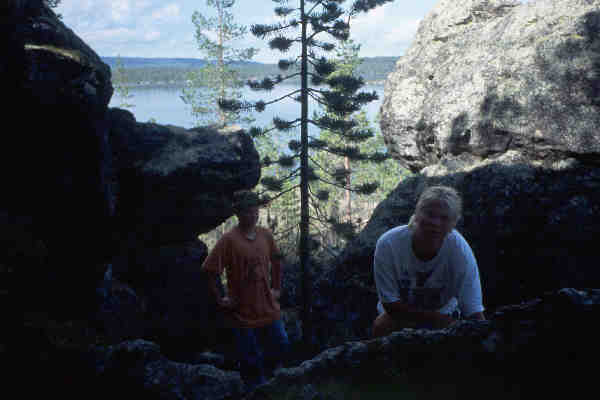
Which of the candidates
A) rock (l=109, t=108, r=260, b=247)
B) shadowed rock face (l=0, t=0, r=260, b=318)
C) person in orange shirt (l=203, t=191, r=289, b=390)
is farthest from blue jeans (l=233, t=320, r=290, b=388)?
rock (l=109, t=108, r=260, b=247)

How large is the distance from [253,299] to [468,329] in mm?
2797

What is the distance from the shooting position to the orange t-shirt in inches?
148

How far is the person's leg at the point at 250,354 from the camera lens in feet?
12.4

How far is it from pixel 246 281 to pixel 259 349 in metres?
0.71

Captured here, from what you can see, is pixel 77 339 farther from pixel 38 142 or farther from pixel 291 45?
pixel 291 45

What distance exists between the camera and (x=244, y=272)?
3779mm

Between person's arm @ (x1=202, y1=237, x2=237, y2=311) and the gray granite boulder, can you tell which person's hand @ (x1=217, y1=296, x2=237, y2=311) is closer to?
person's arm @ (x1=202, y1=237, x2=237, y2=311)

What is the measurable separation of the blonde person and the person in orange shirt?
4.56ft

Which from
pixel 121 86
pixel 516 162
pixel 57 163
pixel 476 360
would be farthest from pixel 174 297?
pixel 121 86

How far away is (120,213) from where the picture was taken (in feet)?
25.1

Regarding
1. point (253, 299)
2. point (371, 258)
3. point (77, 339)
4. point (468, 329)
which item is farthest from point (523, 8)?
point (77, 339)

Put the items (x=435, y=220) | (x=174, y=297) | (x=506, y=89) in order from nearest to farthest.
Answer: (x=435, y=220)
(x=506, y=89)
(x=174, y=297)

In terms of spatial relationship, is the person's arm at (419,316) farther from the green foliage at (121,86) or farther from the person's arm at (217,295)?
the green foliage at (121,86)

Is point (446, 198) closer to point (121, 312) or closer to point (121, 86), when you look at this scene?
point (121, 312)
